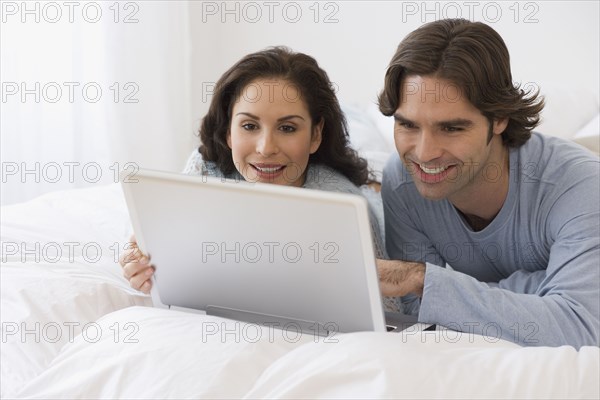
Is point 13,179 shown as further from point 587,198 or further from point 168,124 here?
point 587,198

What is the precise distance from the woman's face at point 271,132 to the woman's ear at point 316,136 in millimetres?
54

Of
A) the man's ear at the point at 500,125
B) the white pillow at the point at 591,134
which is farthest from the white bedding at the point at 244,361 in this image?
the white pillow at the point at 591,134

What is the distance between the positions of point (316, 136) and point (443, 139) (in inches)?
13.3

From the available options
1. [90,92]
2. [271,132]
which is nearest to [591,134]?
[271,132]

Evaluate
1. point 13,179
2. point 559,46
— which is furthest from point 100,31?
point 559,46

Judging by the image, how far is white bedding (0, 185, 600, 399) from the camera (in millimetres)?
997

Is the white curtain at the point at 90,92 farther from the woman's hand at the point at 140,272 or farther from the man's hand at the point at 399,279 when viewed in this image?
the man's hand at the point at 399,279

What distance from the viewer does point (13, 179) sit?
2852 millimetres

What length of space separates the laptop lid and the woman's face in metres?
0.40

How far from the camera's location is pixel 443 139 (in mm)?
1529

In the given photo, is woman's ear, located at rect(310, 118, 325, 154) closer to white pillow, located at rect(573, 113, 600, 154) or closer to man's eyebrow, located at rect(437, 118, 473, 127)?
man's eyebrow, located at rect(437, 118, 473, 127)

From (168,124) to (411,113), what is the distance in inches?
77.9

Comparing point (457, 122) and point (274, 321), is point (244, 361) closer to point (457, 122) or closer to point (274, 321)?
point (274, 321)

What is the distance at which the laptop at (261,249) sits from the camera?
111 centimetres
